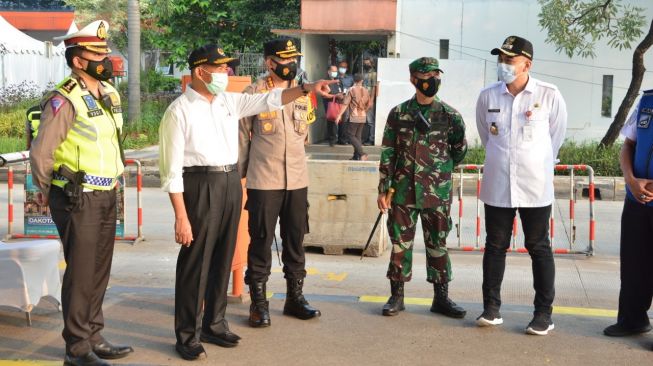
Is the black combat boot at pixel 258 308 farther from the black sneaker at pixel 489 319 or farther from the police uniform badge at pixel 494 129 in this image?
the police uniform badge at pixel 494 129

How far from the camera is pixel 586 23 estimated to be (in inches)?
718

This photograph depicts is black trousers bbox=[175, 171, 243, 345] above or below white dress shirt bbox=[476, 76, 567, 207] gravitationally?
below

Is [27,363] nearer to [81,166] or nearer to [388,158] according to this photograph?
[81,166]

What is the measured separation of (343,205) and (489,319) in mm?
3478

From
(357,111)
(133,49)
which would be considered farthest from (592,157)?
(133,49)

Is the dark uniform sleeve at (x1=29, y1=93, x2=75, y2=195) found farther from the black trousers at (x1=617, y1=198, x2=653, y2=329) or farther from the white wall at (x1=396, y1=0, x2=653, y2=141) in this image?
the white wall at (x1=396, y1=0, x2=653, y2=141)

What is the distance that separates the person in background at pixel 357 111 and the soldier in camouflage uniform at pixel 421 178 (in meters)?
11.6

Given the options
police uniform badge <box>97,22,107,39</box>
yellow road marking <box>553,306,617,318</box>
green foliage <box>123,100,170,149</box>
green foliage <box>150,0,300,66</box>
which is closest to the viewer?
police uniform badge <box>97,22,107,39</box>

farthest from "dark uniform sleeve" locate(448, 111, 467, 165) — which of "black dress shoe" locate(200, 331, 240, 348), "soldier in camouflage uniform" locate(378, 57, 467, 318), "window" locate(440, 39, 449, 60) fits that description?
"window" locate(440, 39, 449, 60)

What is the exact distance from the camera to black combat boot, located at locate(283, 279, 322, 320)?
259 inches

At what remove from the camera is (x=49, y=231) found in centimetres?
1048

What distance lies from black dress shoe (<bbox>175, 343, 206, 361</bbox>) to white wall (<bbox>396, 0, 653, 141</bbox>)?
15.3 m

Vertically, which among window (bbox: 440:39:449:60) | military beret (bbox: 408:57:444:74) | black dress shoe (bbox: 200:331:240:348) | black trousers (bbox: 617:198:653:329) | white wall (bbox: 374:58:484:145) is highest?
window (bbox: 440:39:449:60)

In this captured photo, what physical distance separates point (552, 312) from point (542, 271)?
549mm
